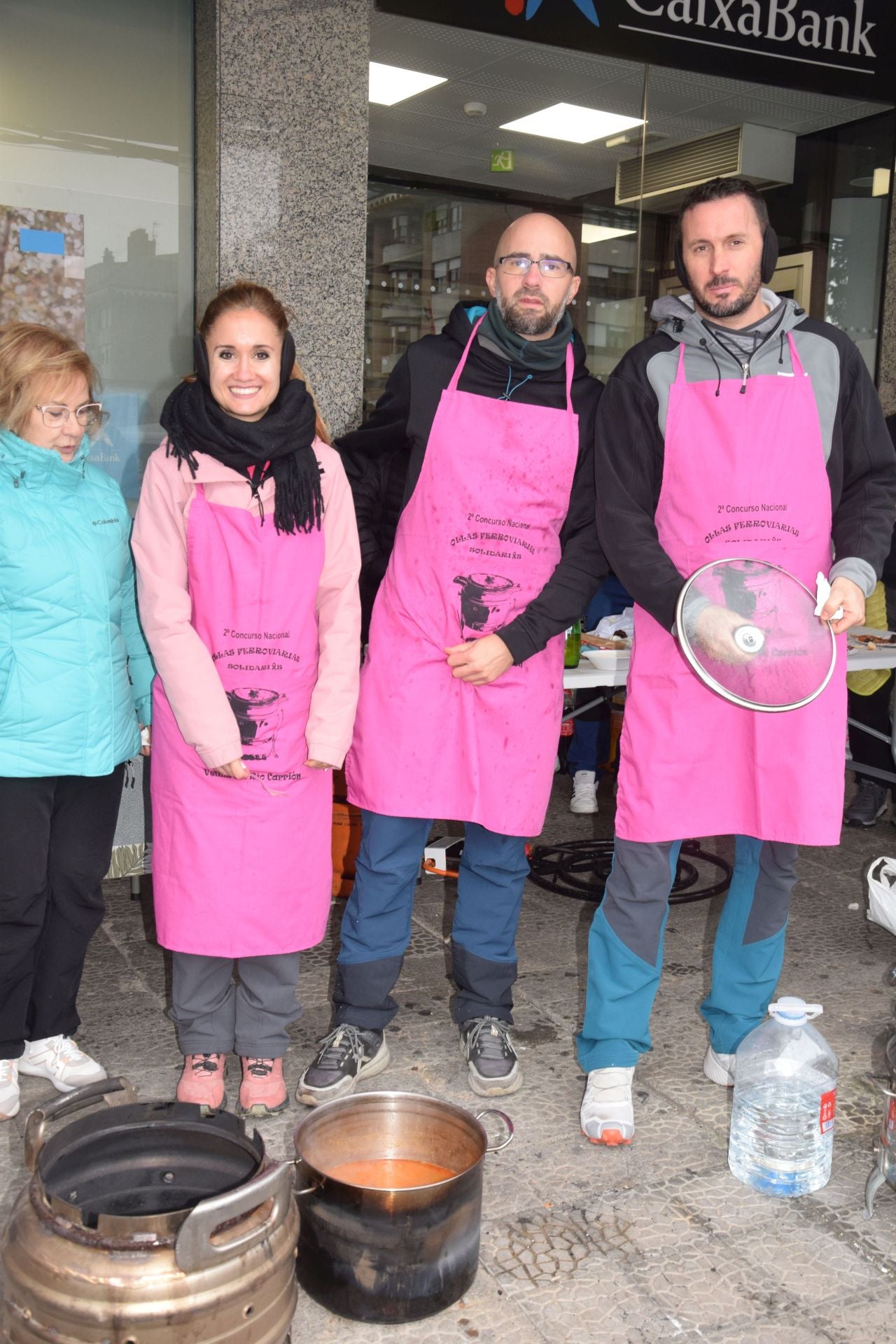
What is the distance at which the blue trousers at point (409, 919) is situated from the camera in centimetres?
290

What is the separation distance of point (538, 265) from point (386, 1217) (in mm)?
1934

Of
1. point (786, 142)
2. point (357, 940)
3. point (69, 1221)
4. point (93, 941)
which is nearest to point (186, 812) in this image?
point (357, 940)

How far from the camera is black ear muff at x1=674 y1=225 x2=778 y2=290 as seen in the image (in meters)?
2.67

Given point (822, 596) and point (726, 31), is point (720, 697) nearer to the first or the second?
point (822, 596)

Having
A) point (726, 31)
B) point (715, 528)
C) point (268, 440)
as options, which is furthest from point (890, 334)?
point (268, 440)

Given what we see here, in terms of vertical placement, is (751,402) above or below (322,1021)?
above

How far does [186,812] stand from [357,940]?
54cm

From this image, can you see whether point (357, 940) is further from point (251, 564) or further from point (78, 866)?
point (251, 564)

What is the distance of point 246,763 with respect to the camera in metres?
2.67

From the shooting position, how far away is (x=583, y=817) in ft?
17.9

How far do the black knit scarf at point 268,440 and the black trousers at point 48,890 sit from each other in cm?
72

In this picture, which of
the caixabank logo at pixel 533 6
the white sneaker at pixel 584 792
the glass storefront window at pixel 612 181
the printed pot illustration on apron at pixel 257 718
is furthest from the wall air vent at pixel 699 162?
the printed pot illustration on apron at pixel 257 718

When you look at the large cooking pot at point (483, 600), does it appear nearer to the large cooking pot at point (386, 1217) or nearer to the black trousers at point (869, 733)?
the large cooking pot at point (386, 1217)

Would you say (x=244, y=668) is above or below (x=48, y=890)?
above
